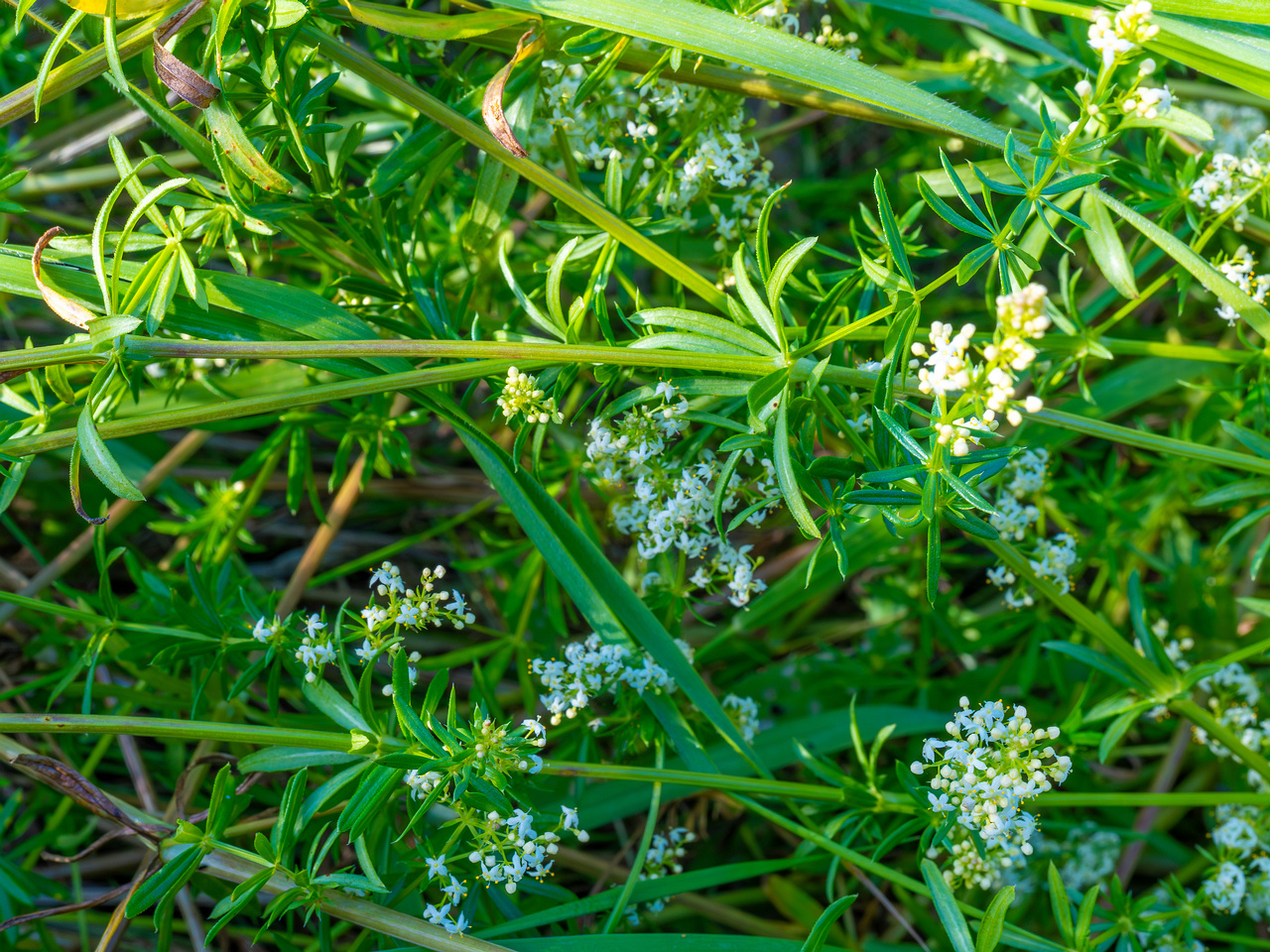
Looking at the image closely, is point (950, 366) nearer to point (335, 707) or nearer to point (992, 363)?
point (992, 363)

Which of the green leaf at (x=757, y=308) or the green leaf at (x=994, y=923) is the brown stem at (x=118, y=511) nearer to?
the green leaf at (x=757, y=308)

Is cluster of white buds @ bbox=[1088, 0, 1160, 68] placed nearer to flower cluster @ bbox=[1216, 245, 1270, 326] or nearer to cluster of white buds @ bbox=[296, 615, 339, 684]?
flower cluster @ bbox=[1216, 245, 1270, 326]

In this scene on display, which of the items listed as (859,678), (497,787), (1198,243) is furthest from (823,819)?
(1198,243)

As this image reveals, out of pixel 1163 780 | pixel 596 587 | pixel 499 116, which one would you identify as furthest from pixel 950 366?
pixel 1163 780

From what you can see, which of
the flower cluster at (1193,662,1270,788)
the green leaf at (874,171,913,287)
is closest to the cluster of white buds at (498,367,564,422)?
the green leaf at (874,171,913,287)

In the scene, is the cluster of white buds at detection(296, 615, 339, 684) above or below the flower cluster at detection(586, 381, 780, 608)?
below

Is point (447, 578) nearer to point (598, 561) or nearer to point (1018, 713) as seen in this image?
point (598, 561)

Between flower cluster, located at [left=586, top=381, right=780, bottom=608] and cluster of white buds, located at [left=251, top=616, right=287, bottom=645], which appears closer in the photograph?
flower cluster, located at [left=586, top=381, right=780, bottom=608]

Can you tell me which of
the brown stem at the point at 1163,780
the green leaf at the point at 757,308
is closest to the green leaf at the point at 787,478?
the green leaf at the point at 757,308
